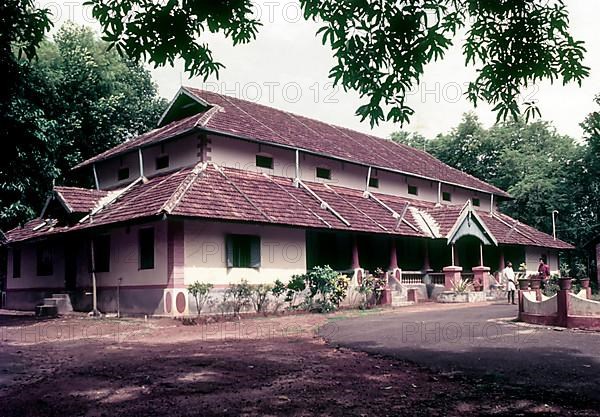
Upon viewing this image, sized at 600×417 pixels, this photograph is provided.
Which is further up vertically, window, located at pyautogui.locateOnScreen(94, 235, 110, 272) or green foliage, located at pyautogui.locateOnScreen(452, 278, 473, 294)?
window, located at pyautogui.locateOnScreen(94, 235, 110, 272)

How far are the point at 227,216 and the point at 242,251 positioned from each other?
6.55ft

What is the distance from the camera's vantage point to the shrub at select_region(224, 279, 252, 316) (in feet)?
64.8

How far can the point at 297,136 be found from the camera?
88.7 feet

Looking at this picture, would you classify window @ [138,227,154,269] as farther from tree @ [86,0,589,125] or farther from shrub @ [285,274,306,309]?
tree @ [86,0,589,125]

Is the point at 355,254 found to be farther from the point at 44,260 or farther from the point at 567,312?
the point at 44,260

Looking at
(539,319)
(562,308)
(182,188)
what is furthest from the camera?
(182,188)

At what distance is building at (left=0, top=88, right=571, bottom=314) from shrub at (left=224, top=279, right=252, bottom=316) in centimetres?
40

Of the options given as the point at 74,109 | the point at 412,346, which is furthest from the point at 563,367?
the point at 74,109

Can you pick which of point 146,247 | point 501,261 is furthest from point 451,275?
point 146,247

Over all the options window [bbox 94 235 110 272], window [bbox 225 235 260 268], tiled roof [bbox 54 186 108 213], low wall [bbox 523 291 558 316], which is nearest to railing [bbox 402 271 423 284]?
window [bbox 225 235 260 268]

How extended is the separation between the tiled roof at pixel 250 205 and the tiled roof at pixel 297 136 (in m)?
1.62

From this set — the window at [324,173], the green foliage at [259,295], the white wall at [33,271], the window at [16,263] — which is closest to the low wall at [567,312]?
the green foliage at [259,295]

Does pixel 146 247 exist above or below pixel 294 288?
above

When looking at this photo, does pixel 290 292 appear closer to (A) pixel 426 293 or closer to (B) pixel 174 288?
(B) pixel 174 288
